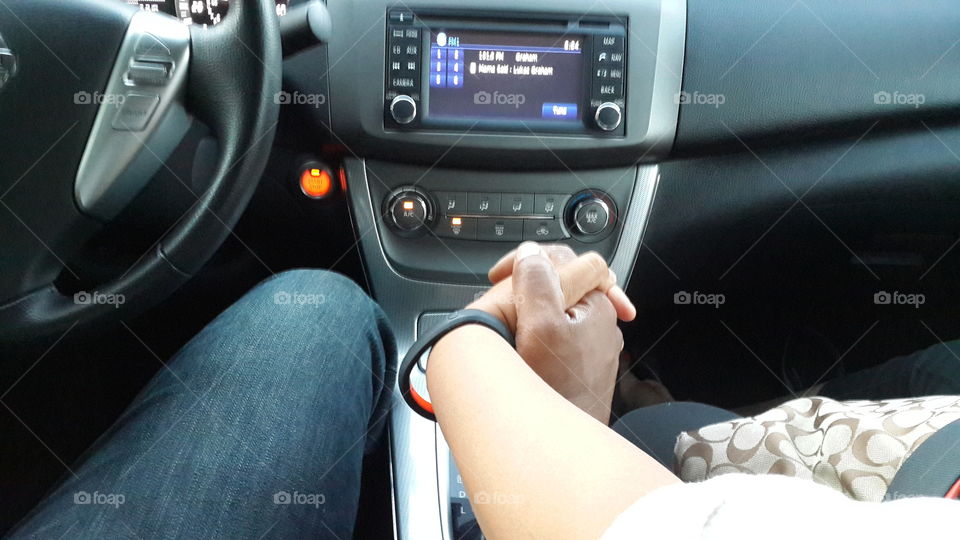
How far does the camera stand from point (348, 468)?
2.44ft

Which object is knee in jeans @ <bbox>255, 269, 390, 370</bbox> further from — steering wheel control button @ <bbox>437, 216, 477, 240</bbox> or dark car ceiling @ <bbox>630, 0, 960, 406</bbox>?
dark car ceiling @ <bbox>630, 0, 960, 406</bbox>

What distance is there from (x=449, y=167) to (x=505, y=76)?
16cm

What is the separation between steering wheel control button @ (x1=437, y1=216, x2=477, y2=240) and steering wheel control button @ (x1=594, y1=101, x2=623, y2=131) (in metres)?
0.23

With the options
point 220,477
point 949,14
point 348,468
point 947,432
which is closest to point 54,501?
point 220,477

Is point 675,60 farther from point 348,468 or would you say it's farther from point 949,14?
point 348,468

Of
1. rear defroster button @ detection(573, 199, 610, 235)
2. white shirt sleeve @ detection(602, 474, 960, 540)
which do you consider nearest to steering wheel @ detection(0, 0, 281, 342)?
rear defroster button @ detection(573, 199, 610, 235)

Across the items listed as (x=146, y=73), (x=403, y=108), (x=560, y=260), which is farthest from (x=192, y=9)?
(x=560, y=260)

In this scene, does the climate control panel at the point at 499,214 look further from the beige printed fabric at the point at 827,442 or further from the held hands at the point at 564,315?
the beige printed fabric at the point at 827,442

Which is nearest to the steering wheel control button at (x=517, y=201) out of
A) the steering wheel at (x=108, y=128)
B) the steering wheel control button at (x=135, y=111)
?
the steering wheel at (x=108, y=128)

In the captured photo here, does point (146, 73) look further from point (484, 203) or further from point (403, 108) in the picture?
point (484, 203)

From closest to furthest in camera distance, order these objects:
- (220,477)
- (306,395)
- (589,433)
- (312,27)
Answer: (589,433), (220,477), (306,395), (312,27)

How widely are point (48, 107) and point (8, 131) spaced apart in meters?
0.04

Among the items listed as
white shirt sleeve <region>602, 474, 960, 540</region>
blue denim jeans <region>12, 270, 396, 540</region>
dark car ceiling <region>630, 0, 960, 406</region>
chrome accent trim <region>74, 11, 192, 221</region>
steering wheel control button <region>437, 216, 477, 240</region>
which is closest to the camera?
white shirt sleeve <region>602, 474, 960, 540</region>

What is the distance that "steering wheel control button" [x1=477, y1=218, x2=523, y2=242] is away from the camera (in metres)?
1.11
